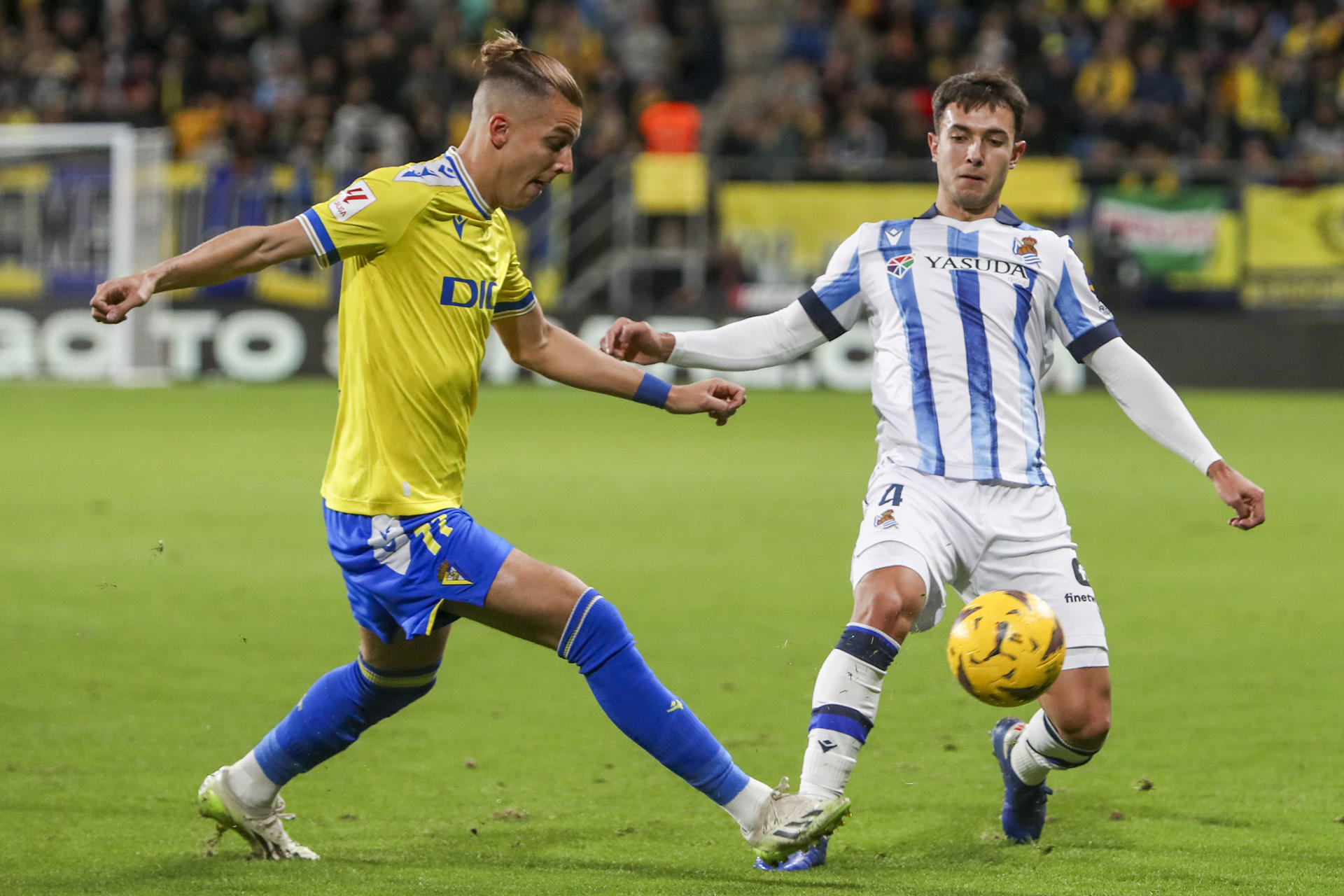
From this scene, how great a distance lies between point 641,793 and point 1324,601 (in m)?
4.78

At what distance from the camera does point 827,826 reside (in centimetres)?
428

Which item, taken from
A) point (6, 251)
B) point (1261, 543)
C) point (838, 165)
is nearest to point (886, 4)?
point (838, 165)

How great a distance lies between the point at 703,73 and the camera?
23766 millimetres

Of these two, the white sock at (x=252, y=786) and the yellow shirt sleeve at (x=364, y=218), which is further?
the white sock at (x=252, y=786)

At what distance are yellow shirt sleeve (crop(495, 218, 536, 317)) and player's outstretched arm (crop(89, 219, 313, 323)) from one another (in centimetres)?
67

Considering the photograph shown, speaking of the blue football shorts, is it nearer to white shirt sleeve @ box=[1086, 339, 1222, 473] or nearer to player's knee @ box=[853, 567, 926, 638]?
player's knee @ box=[853, 567, 926, 638]

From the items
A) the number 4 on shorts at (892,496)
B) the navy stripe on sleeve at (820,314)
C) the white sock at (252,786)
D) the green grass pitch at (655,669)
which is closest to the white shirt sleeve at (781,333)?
the navy stripe on sleeve at (820,314)

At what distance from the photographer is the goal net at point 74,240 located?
2064 cm

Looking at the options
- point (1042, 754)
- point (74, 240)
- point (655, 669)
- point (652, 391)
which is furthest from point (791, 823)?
point (74, 240)

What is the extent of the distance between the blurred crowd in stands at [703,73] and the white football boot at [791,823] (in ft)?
54.7

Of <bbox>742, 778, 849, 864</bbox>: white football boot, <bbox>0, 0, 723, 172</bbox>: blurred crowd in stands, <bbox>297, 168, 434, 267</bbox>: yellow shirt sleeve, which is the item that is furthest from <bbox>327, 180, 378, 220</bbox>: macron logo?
<bbox>0, 0, 723, 172</bbox>: blurred crowd in stands

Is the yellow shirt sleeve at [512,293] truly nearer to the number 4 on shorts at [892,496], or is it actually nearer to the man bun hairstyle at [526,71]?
the man bun hairstyle at [526,71]

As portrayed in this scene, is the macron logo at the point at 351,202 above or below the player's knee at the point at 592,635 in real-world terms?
above

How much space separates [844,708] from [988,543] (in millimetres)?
639
